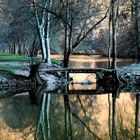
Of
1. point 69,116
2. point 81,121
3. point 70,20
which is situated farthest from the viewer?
point 70,20

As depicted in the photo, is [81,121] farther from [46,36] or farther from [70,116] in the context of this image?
[46,36]

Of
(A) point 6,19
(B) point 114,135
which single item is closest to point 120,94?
(B) point 114,135

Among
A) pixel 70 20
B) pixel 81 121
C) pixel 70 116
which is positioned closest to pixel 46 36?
pixel 70 20

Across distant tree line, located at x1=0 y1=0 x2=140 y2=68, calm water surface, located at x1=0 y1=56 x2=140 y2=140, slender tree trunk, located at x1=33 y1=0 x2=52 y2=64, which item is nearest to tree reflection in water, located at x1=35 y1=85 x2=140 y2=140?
calm water surface, located at x1=0 y1=56 x2=140 y2=140

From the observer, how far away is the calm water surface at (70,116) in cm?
1533

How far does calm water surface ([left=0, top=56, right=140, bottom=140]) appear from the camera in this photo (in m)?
15.3

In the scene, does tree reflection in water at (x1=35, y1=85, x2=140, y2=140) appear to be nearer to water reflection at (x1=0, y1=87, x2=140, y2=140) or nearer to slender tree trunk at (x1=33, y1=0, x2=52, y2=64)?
water reflection at (x1=0, y1=87, x2=140, y2=140)

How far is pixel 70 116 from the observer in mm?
19719

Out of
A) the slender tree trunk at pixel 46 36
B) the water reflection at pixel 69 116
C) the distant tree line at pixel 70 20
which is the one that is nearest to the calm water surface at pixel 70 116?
the water reflection at pixel 69 116

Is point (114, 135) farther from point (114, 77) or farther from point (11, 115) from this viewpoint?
point (114, 77)

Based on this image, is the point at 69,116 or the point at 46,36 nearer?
the point at 69,116

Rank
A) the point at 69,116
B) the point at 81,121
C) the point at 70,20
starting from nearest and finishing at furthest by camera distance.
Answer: the point at 81,121 < the point at 69,116 < the point at 70,20

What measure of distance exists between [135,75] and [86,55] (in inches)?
2092

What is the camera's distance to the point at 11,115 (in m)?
19.6
